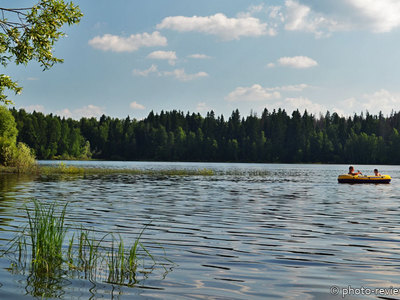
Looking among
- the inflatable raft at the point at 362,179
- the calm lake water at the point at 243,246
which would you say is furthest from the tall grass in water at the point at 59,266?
the inflatable raft at the point at 362,179

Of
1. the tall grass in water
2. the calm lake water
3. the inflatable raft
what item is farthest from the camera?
the inflatable raft

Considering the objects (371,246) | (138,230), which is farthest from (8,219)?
(371,246)

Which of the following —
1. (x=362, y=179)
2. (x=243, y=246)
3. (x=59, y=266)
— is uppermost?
(x=362, y=179)

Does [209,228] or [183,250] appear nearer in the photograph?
Answer: [183,250]

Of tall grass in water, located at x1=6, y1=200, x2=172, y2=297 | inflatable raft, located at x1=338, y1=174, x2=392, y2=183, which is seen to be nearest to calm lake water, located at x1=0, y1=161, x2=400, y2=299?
tall grass in water, located at x1=6, y1=200, x2=172, y2=297

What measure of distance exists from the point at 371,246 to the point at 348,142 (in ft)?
587

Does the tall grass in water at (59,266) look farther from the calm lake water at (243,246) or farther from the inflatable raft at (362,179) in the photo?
the inflatable raft at (362,179)

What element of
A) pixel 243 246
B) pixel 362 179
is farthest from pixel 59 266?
pixel 362 179

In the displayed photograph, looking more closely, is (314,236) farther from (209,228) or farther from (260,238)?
(209,228)

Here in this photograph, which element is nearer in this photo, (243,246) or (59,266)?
(59,266)

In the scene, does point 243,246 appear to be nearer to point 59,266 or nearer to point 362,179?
point 59,266

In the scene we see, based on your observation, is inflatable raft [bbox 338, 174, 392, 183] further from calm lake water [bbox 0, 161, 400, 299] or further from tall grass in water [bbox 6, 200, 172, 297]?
tall grass in water [bbox 6, 200, 172, 297]

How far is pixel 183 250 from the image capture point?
39.9 feet

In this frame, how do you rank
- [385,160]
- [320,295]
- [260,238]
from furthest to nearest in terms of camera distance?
[385,160] → [260,238] → [320,295]
